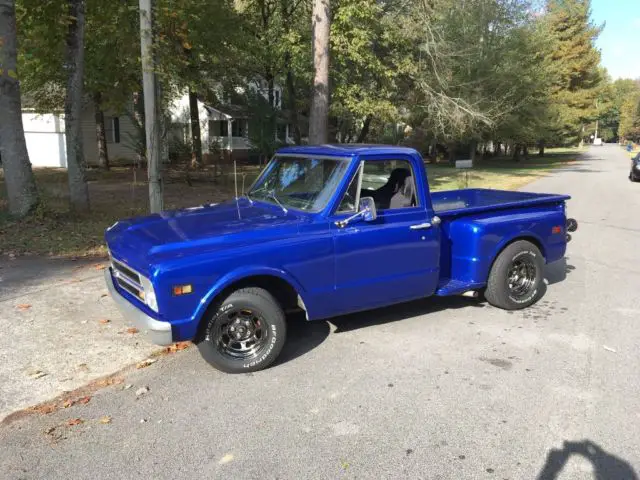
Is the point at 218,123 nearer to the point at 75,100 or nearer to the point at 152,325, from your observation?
the point at 75,100

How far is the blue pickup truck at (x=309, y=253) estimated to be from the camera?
13.2 feet

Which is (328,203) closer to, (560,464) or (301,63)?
(560,464)

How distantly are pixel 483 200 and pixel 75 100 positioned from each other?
823 cm

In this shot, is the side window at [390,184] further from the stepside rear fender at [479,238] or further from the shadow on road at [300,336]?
the shadow on road at [300,336]

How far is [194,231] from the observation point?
14.2 ft

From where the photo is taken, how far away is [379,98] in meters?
19.5

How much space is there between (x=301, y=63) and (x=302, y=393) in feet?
51.2

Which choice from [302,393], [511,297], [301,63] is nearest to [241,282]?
[302,393]

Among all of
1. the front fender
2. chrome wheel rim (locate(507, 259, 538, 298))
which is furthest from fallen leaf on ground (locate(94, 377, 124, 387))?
chrome wheel rim (locate(507, 259, 538, 298))

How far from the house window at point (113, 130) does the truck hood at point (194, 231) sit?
27993 mm

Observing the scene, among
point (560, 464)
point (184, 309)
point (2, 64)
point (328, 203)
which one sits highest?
point (2, 64)

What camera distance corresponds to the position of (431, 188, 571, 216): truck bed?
5.86 meters

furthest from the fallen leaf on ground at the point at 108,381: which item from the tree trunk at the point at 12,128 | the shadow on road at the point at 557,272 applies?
the tree trunk at the point at 12,128

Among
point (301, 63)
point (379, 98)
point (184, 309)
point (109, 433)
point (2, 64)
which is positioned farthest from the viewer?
point (379, 98)
